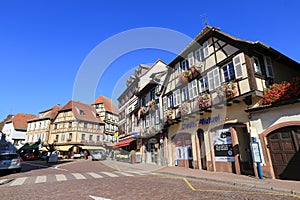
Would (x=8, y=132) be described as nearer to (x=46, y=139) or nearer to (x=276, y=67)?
(x=46, y=139)

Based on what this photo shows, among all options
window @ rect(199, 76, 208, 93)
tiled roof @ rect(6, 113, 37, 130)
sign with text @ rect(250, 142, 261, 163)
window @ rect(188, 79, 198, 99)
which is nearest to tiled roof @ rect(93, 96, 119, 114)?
tiled roof @ rect(6, 113, 37, 130)

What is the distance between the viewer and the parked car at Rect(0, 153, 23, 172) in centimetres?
1302

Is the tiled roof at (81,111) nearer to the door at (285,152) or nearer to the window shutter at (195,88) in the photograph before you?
the window shutter at (195,88)

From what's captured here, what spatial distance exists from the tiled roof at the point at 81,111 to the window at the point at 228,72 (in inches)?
1436

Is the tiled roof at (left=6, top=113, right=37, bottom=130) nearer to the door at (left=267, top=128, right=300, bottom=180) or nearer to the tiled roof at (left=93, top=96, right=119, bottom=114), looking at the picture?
the tiled roof at (left=93, top=96, right=119, bottom=114)

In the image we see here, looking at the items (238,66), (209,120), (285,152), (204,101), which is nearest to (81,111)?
(209,120)

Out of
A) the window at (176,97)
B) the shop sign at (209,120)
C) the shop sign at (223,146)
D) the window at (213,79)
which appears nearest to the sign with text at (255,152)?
the shop sign at (223,146)

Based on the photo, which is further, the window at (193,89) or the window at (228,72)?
the window at (193,89)

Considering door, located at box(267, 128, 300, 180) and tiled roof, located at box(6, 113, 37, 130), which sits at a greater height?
tiled roof, located at box(6, 113, 37, 130)

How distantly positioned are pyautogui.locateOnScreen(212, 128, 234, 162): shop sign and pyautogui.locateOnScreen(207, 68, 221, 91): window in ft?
9.88

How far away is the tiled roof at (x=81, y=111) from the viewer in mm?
42844

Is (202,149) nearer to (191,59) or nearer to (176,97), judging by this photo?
(176,97)

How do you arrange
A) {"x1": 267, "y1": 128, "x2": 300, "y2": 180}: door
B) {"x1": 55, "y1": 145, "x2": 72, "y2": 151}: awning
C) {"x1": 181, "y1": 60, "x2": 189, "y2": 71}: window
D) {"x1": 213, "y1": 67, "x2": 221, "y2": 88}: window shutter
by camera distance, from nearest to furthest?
→ {"x1": 267, "y1": 128, "x2": 300, "y2": 180}: door < {"x1": 213, "y1": 67, "x2": 221, "y2": 88}: window shutter < {"x1": 181, "y1": 60, "x2": 189, "y2": 71}: window < {"x1": 55, "y1": 145, "x2": 72, "y2": 151}: awning

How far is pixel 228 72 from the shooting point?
39.8 ft
